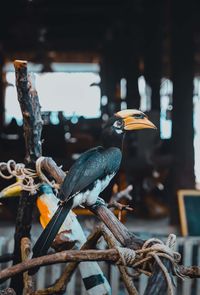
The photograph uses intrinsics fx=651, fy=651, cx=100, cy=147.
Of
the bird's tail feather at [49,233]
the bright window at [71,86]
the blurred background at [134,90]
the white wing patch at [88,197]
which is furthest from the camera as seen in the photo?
the bright window at [71,86]

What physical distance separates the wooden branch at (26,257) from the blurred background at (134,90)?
84 centimetres

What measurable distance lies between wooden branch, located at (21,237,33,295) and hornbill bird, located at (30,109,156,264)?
114mm

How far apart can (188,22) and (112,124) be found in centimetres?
423

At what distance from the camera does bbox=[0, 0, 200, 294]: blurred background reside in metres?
6.39

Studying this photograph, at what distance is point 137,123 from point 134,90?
338 inches

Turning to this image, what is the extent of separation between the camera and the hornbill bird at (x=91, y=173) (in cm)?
203

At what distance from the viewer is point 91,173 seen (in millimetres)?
2178

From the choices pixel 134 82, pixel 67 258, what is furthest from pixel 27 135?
pixel 134 82

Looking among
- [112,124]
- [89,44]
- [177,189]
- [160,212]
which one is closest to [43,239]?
[112,124]

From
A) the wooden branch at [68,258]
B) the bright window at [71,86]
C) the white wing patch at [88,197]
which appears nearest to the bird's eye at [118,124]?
the white wing patch at [88,197]

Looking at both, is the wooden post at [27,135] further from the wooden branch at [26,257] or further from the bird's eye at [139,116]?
the bird's eye at [139,116]

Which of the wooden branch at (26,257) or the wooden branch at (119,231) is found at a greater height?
the wooden branch at (119,231)

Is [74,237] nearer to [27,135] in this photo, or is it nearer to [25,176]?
[25,176]

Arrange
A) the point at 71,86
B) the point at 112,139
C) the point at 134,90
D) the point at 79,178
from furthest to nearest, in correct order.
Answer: the point at 71,86
the point at 134,90
the point at 112,139
the point at 79,178
